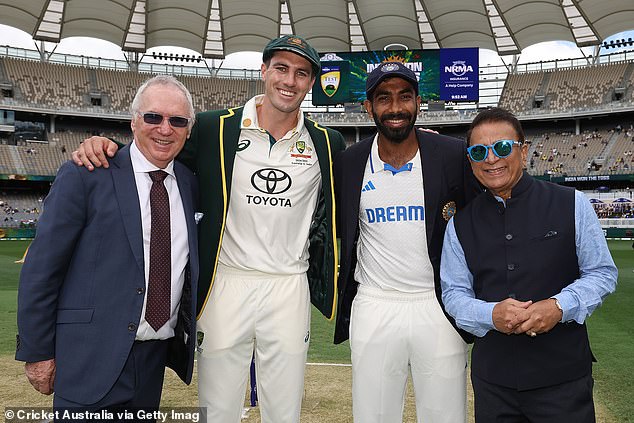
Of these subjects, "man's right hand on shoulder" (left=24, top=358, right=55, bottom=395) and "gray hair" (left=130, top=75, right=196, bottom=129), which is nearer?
"man's right hand on shoulder" (left=24, top=358, right=55, bottom=395)

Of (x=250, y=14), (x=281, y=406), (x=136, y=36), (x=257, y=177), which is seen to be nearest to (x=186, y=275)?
(x=257, y=177)

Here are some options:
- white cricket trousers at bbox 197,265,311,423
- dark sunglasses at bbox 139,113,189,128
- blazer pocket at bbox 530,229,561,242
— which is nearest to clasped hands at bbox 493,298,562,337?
blazer pocket at bbox 530,229,561,242

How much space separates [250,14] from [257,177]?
31.1 meters

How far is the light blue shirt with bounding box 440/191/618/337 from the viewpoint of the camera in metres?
2.71

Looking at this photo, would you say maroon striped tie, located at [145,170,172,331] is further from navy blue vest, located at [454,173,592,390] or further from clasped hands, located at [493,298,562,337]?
clasped hands, located at [493,298,562,337]

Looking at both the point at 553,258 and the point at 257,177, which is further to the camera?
the point at 257,177

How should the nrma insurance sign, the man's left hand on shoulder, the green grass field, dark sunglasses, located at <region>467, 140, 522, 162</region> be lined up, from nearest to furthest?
1. the man's left hand on shoulder
2. dark sunglasses, located at <region>467, 140, 522, 162</region>
3. the green grass field
4. the nrma insurance sign

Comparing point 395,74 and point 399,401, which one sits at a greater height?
point 395,74

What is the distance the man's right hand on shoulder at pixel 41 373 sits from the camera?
2.89 meters

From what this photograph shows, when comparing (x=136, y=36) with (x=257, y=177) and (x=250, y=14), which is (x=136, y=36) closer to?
(x=250, y=14)

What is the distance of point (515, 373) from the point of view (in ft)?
9.40

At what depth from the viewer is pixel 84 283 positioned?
116 inches

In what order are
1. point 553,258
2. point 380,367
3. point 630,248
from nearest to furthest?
point 553,258 → point 380,367 → point 630,248

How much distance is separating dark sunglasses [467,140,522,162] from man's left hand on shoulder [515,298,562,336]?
2.80 ft
